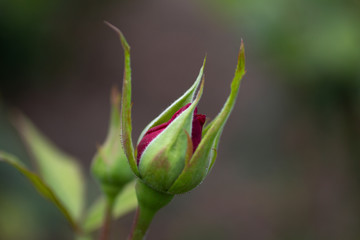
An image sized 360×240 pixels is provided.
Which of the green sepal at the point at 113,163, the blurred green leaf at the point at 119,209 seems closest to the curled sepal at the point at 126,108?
the green sepal at the point at 113,163

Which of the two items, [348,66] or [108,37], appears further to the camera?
[108,37]

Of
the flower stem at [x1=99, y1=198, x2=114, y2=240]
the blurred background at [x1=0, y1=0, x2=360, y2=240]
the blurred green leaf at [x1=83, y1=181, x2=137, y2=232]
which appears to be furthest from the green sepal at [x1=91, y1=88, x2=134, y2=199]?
the blurred background at [x1=0, y1=0, x2=360, y2=240]

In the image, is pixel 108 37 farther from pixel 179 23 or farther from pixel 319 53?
pixel 319 53

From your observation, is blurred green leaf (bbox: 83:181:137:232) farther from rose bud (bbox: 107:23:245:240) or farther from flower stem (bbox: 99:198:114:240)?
rose bud (bbox: 107:23:245:240)

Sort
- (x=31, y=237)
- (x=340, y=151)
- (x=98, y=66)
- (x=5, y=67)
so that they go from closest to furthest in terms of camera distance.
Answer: (x=340, y=151) < (x=31, y=237) < (x=5, y=67) < (x=98, y=66)

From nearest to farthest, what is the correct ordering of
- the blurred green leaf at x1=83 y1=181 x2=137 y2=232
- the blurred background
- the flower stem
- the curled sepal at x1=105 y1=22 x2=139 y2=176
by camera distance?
the curled sepal at x1=105 y1=22 x2=139 y2=176
the flower stem
the blurred green leaf at x1=83 y1=181 x2=137 y2=232
the blurred background

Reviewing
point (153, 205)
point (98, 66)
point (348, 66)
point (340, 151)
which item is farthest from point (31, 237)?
point (98, 66)
